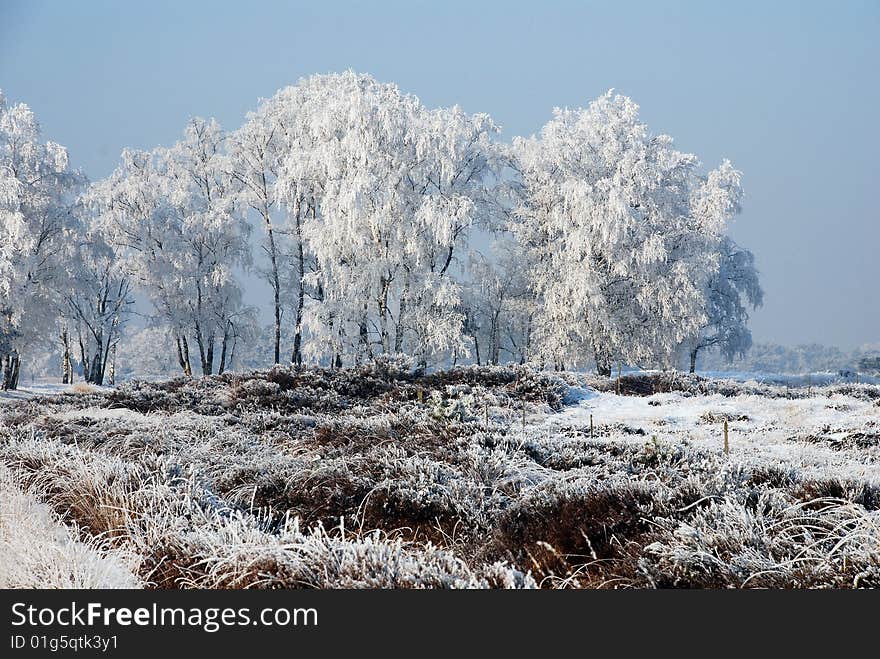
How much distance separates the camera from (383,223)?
21062 millimetres

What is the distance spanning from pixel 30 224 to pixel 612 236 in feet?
63.5

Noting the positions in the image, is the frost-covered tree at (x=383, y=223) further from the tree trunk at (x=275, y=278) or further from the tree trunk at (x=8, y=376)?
the tree trunk at (x=8, y=376)

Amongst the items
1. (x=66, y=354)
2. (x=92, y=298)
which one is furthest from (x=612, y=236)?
(x=66, y=354)

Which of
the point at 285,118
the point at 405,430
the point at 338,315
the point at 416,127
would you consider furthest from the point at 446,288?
the point at 405,430

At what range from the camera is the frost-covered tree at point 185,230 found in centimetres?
2531

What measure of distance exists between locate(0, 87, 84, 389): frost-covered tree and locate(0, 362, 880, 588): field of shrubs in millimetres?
11843

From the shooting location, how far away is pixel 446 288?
812 inches

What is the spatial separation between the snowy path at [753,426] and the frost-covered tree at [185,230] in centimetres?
1598

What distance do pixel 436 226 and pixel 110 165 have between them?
1548 centimetres

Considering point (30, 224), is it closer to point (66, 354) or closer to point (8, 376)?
point (8, 376)

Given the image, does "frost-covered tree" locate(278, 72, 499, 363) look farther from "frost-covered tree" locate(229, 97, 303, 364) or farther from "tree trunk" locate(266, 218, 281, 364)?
"tree trunk" locate(266, 218, 281, 364)

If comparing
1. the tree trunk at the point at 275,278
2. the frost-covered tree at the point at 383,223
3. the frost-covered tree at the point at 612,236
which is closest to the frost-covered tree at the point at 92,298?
the tree trunk at the point at 275,278

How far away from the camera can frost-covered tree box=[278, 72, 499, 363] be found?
824 inches

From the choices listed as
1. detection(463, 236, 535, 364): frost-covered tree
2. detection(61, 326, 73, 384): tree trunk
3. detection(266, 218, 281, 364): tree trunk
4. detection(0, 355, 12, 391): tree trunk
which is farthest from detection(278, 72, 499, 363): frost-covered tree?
detection(61, 326, 73, 384): tree trunk
